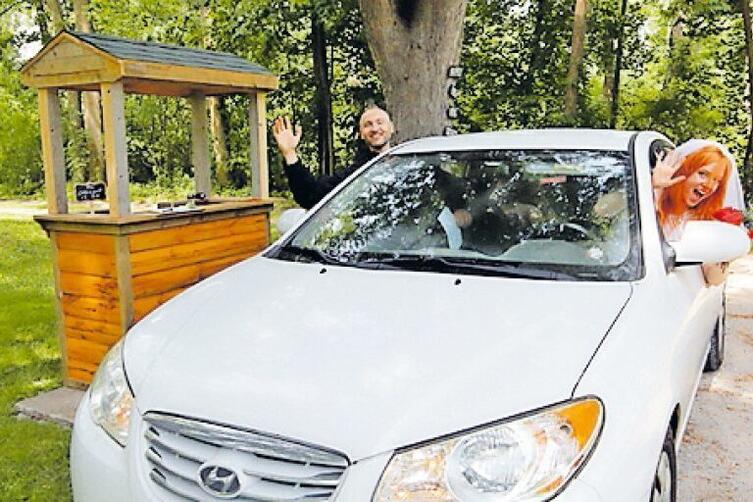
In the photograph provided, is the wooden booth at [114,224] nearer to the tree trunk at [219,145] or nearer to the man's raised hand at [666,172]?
the man's raised hand at [666,172]

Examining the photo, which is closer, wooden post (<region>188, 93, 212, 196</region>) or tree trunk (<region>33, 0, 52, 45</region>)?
wooden post (<region>188, 93, 212, 196</region>)

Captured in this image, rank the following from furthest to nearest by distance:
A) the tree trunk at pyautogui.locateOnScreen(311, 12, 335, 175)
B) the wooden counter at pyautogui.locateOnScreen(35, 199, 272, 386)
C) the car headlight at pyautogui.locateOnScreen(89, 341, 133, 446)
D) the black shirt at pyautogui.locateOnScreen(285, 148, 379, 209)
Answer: the tree trunk at pyautogui.locateOnScreen(311, 12, 335, 175)
the black shirt at pyautogui.locateOnScreen(285, 148, 379, 209)
the wooden counter at pyautogui.locateOnScreen(35, 199, 272, 386)
the car headlight at pyautogui.locateOnScreen(89, 341, 133, 446)

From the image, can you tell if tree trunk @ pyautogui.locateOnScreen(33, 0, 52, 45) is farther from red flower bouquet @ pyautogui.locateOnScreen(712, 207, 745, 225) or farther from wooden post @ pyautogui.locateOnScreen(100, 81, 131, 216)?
red flower bouquet @ pyautogui.locateOnScreen(712, 207, 745, 225)

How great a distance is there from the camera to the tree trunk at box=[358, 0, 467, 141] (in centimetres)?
571

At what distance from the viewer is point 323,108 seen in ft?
49.9

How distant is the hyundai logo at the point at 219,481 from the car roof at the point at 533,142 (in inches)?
78.2

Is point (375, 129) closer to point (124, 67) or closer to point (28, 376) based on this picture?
point (124, 67)

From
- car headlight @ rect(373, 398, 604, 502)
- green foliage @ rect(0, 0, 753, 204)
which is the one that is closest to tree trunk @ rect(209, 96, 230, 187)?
green foliage @ rect(0, 0, 753, 204)

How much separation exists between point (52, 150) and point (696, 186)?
348cm

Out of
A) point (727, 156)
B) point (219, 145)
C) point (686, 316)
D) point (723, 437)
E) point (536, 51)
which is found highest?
point (536, 51)

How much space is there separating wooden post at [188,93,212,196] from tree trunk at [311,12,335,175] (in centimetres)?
1001

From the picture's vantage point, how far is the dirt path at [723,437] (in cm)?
302

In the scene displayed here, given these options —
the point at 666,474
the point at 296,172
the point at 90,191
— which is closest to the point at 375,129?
the point at 296,172

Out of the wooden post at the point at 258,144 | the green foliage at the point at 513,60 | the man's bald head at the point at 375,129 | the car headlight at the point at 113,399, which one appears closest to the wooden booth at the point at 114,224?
the wooden post at the point at 258,144
